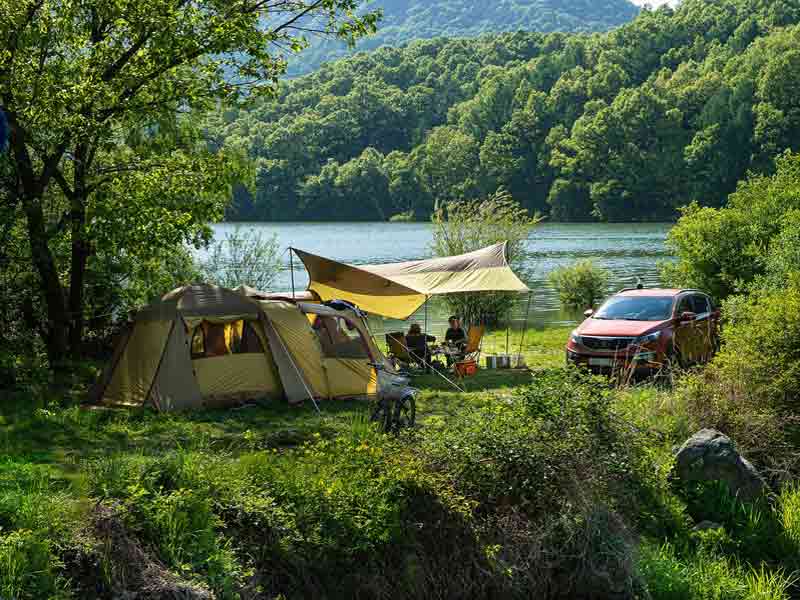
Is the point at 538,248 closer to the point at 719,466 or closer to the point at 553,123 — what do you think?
the point at 553,123

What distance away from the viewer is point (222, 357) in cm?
1280

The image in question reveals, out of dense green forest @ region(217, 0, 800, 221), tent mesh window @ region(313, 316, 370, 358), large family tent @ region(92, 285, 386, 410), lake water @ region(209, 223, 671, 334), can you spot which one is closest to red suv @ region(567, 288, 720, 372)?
tent mesh window @ region(313, 316, 370, 358)

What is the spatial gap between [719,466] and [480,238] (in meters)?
18.2

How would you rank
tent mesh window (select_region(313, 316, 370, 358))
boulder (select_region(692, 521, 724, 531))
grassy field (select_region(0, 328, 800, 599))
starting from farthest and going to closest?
tent mesh window (select_region(313, 316, 370, 358)), boulder (select_region(692, 521, 724, 531)), grassy field (select_region(0, 328, 800, 599))

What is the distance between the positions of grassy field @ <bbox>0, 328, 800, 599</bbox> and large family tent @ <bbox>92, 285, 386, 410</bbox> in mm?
2781

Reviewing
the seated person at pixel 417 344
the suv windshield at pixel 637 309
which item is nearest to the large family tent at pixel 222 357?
the seated person at pixel 417 344

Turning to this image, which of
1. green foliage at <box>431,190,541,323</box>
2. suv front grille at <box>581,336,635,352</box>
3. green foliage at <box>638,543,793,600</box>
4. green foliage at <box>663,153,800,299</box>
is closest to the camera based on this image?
green foliage at <box>638,543,793,600</box>

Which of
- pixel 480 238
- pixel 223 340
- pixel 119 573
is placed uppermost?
pixel 480 238

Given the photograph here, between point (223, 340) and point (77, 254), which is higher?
point (77, 254)

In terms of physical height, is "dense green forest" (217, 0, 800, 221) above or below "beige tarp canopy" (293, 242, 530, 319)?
above

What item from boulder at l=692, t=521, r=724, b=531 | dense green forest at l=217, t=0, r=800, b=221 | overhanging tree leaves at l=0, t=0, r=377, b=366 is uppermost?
dense green forest at l=217, t=0, r=800, b=221

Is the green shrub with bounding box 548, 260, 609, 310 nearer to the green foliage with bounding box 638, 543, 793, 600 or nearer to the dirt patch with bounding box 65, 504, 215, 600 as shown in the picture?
the green foliage with bounding box 638, 543, 793, 600

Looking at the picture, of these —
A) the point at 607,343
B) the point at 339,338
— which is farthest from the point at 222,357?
the point at 607,343

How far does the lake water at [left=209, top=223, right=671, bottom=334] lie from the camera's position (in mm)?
32344
